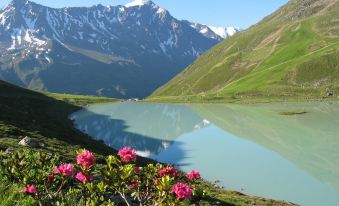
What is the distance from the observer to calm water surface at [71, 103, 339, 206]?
166ft

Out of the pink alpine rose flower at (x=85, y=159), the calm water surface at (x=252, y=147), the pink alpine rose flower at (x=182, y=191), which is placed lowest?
the calm water surface at (x=252, y=147)

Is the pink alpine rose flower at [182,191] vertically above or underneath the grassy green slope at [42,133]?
above

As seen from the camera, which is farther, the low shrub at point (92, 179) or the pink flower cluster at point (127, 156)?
the pink flower cluster at point (127, 156)

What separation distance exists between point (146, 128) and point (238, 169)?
190ft

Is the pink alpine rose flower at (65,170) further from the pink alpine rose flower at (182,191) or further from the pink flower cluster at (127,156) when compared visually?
the pink alpine rose flower at (182,191)

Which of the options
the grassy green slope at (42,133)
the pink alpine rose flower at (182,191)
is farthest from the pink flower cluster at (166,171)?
the grassy green slope at (42,133)

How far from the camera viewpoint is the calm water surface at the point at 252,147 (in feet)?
166

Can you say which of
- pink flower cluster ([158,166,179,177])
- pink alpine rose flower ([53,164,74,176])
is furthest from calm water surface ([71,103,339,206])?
pink alpine rose flower ([53,164,74,176])

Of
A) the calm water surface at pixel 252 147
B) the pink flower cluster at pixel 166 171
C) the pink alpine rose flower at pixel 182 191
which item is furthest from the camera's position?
the calm water surface at pixel 252 147

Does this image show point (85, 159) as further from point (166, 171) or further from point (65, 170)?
point (166, 171)

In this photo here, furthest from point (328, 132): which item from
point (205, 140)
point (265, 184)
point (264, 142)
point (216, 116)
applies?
point (216, 116)

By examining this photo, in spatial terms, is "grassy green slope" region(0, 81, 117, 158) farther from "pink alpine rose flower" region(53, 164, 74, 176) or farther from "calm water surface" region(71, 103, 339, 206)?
"pink alpine rose flower" region(53, 164, 74, 176)

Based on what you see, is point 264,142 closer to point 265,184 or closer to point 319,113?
point 265,184

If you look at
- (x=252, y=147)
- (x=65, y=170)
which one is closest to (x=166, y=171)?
(x=65, y=170)
